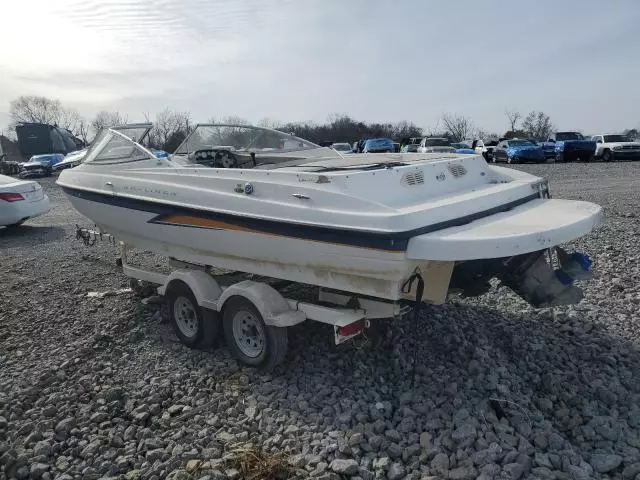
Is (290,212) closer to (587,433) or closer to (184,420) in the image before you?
(184,420)

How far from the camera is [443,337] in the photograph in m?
4.36

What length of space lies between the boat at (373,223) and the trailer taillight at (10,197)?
18.8ft

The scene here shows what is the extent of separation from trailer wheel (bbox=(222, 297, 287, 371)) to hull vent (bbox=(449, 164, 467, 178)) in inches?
72.4

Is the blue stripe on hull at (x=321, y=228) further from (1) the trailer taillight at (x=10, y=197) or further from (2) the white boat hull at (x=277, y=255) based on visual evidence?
(1) the trailer taillight at (x=10, y=197)

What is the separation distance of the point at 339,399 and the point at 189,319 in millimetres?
1663

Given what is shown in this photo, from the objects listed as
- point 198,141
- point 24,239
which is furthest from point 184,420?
point 24,239

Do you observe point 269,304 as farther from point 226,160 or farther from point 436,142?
point 436,142

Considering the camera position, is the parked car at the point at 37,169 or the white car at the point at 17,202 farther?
the parked car at the point at 37,169

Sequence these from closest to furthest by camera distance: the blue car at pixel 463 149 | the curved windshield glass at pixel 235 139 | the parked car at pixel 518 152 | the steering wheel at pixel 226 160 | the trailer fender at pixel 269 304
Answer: the trailer fender at pixel 269 304 < the steering wheel at pixel 226 160 < the curved windshield glass at pixel 235 139 < the blue car at pixel 463 149 < the parked car at pixel 518 152

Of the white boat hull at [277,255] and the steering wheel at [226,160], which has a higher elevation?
the steering wheel at [226,160]

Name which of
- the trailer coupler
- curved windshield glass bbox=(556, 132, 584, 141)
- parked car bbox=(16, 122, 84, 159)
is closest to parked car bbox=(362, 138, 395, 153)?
curved windshield glass bbox=(556, 132, 584, 141)

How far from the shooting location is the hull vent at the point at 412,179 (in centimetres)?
398

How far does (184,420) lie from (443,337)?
2.06m

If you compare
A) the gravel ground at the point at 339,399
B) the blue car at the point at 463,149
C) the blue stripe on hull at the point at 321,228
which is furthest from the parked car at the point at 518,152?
the blue stripe on hull at the point at 321,228
